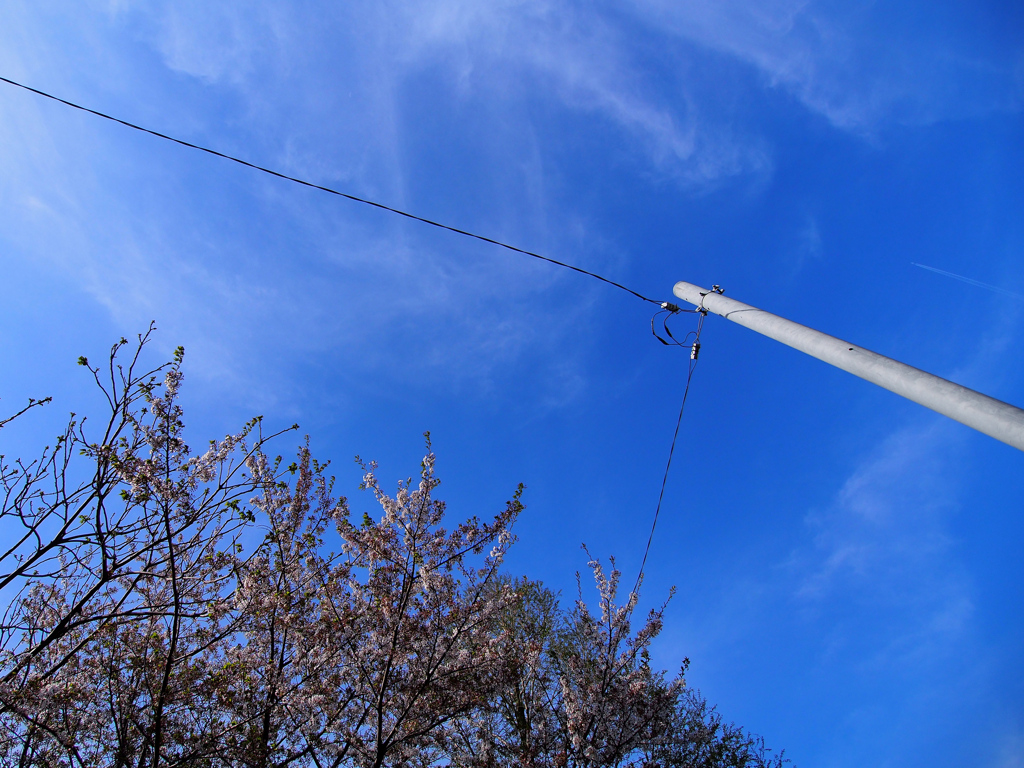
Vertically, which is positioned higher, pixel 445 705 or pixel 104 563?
pixel 104 563

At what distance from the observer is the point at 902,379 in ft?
9.05

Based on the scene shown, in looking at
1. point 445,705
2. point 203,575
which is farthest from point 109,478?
point 445,705

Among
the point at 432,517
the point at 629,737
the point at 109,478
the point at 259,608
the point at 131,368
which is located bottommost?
the point at 629,737

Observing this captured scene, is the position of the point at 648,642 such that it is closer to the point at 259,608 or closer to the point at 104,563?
the point at 259,608

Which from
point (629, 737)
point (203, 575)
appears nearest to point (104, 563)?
point (203, 575)

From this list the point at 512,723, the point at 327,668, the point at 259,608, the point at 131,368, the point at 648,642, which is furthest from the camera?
the point at 512,723

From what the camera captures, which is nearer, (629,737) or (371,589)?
(371,589)

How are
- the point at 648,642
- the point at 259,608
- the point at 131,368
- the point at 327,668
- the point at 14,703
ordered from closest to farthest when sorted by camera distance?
1. the point at 14,703
2. the point at 131,368
3. the point at 259,608
4. the point at 327,668
5. the point at 648,642

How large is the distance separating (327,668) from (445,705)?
181 centimetres

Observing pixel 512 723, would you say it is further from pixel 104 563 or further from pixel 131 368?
pixel 131 368

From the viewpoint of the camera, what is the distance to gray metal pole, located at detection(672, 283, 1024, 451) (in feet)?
7.39

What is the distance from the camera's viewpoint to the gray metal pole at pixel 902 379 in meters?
2.25

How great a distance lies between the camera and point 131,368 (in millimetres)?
5227

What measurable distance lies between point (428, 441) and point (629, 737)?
5.98 meters
